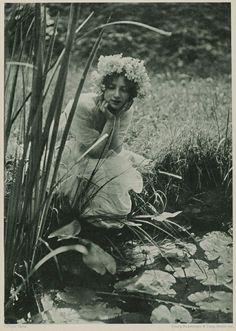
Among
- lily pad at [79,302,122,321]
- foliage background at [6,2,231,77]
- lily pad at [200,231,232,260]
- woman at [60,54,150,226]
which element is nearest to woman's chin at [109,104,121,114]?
woman at [60,54,150,226]

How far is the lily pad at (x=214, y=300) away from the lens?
4.11 ft

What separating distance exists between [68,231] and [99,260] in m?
0.13

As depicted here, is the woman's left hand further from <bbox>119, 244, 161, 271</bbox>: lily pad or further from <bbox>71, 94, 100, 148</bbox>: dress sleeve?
<bbox>119, 244, 161, 271</bbox>: lily pad

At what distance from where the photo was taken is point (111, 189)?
143 centimetres

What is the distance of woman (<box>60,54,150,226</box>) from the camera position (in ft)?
4.58

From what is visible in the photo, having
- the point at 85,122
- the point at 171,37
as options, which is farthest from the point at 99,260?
the point at 171,37

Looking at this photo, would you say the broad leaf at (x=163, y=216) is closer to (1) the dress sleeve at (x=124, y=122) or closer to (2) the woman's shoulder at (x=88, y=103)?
(1) the dress sleeve at (x=124, y=122)

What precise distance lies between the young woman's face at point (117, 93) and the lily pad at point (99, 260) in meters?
0.47

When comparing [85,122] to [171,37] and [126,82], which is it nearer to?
[126,82]

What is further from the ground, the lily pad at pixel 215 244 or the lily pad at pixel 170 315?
the lily pad at pixel 215 244

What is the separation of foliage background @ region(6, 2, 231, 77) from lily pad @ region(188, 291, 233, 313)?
0.80 metres

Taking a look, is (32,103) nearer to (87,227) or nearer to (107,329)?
(87,227)

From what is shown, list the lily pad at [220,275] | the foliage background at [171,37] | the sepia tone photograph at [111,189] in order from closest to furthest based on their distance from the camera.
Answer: the sepia tone photograph at [111,189] → the lily pad at [220,275] → the foliage background at [171,37]

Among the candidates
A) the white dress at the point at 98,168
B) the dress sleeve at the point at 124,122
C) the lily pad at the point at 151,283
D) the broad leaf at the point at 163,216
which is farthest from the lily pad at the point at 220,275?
the dress sleeve at the point at 124,122
